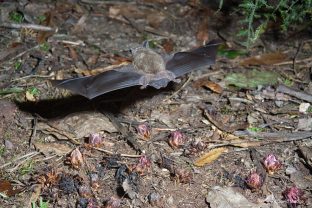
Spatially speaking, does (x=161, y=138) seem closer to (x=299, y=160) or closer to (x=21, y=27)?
(x=299, y=160)

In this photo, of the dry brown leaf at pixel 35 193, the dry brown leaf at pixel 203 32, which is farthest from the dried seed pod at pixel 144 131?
the dry brown leaf at pixel 203 32

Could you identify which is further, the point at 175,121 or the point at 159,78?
the point at 175,121

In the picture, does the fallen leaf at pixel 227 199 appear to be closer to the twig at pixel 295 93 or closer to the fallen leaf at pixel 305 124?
the fallen leaf at pixel 305 124

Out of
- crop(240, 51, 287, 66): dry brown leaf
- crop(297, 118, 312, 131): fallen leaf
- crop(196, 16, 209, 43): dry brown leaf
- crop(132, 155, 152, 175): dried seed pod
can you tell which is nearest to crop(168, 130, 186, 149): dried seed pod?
crop(132, 155, 152, 175): dried seed pod

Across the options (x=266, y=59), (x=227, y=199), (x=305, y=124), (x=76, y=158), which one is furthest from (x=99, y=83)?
(x=266, y=59)

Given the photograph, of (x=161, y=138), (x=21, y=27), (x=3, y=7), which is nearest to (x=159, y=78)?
(x=161, y=138)

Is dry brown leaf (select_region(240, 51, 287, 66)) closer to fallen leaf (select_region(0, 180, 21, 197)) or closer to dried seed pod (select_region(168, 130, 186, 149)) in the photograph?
dried seed pod (select_region(168, 130, 186, 149))
